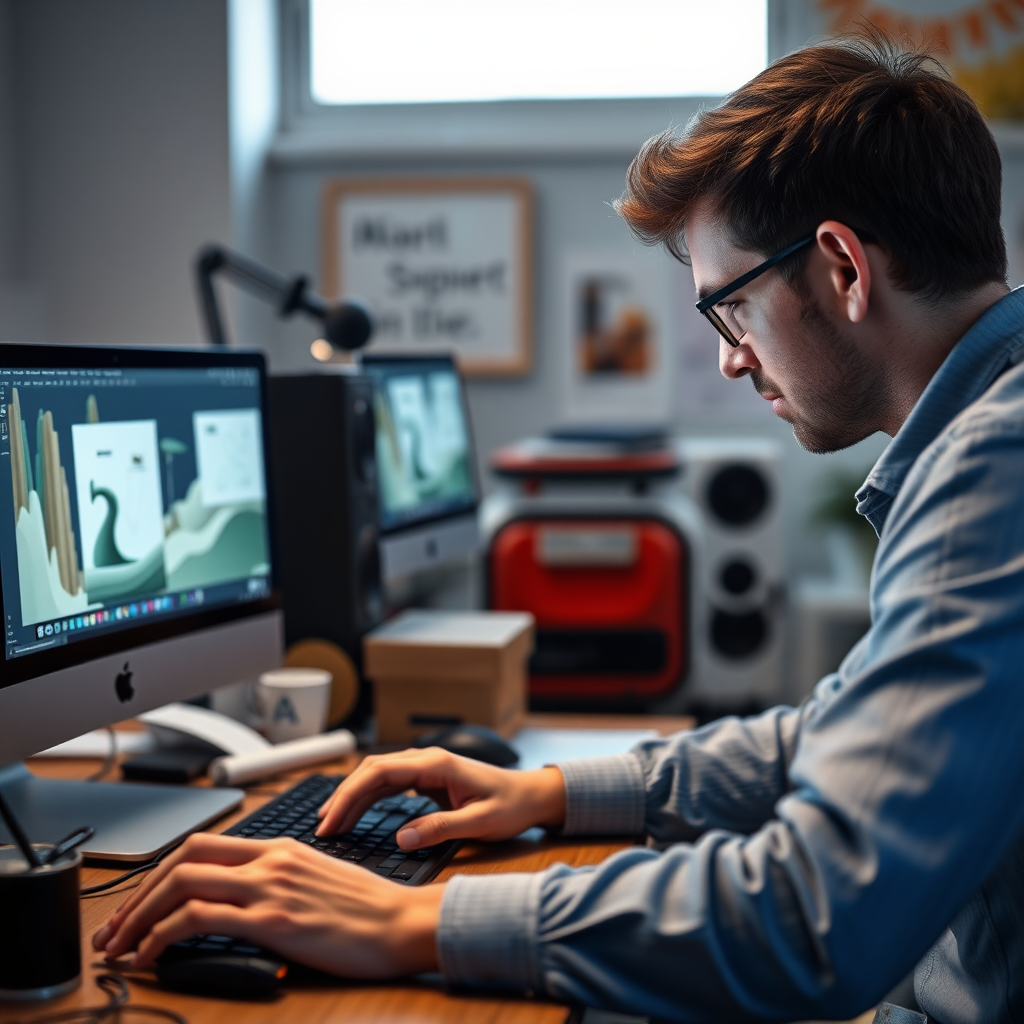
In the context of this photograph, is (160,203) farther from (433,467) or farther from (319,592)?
(319,592)

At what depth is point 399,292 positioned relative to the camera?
2930 mm

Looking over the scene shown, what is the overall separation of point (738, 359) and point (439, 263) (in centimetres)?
198

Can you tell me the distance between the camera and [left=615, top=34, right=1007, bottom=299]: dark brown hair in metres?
0.88

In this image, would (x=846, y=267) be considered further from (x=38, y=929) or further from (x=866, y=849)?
(x=38, y=929)

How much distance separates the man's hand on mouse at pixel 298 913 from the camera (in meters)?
0.75

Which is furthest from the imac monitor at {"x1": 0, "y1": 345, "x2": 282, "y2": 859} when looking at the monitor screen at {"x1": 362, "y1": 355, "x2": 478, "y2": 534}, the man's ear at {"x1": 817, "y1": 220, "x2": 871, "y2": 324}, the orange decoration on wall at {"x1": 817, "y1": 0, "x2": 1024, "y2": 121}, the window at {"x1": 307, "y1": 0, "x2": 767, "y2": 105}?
the orange decoration on wall at {"x1": 817, "y1": 0, "x2": 1024, "y2": 121}

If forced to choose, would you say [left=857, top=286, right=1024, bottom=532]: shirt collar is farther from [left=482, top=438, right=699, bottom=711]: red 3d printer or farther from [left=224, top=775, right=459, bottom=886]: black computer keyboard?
[left=482, top=438, right=699, bottom=711]: red 3d printer

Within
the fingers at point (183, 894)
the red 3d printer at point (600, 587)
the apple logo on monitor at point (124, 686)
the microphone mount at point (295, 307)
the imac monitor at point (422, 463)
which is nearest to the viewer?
the fingers at point (183, 894)

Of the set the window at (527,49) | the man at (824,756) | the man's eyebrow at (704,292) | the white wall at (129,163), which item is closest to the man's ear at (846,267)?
the man at (824,756)

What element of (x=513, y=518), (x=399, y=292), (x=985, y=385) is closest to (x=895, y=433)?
(x=985, y=385)

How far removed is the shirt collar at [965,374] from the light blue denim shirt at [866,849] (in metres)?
0.07

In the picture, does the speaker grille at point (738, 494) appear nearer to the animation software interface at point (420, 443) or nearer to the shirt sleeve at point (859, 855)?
the animation software interface at point (420, 443)

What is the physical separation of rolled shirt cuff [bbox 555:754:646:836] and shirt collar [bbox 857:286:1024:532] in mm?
382

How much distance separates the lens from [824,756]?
2.30ft
